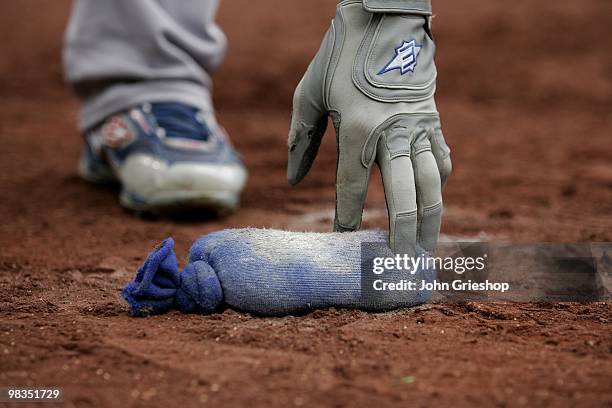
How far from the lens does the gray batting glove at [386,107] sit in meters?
1.99

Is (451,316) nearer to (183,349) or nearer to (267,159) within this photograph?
(183,349)

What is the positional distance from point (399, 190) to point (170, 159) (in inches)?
44.9

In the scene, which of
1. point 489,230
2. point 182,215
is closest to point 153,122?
point 182,215

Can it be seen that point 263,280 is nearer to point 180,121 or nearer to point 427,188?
point 427,188

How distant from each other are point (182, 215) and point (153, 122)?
1.09 feet

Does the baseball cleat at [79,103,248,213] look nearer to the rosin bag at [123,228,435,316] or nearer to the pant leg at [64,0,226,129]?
the pant leg at [64,0,226,129]

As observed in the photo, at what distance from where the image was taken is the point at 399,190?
77.4 inches

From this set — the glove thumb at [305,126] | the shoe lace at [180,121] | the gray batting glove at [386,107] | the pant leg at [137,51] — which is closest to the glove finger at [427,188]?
the gray batting glove at [386,107]

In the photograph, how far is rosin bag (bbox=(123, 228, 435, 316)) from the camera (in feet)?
6.23

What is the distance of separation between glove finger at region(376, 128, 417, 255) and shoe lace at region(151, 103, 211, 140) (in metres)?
1.13

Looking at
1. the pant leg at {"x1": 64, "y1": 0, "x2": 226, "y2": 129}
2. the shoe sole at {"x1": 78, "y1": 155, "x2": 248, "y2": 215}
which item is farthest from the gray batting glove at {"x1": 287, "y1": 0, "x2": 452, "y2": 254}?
the pant leg at {"x1": 64, "y1": 0, "x2": 226, "y2": 129}

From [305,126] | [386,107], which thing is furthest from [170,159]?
[386,107]

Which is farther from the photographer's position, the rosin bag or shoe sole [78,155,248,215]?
shoe sole [78,155,248,215]

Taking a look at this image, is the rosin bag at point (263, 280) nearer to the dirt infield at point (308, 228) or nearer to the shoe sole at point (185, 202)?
the dirt infield at point (308, 228)
